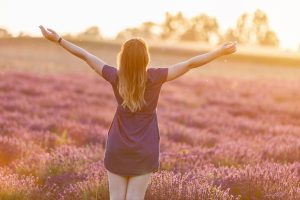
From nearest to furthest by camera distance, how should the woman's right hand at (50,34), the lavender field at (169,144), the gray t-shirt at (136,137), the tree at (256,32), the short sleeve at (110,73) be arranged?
the gray t-shirt at (136,137) < the short sleeve at (110,73) < the woman's right hand at (50,34) < the lavender field at (169,144) < the tree at (256,32)

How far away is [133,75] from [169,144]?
4.13m

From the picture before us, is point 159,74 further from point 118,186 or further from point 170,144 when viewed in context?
point 170,144

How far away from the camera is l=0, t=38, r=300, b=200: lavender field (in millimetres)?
4672

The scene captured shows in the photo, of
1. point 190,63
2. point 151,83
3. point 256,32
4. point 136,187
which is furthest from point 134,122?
point 256,32

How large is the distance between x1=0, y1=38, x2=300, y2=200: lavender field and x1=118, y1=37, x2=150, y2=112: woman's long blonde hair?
0.86 meters

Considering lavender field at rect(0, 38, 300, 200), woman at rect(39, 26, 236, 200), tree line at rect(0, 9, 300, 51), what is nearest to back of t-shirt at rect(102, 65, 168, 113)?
woman at rect(39, 26, 236, 200)

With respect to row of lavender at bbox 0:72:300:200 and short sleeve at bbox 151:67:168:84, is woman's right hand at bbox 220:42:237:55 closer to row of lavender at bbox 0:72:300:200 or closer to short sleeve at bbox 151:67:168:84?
short sleeve at bbox 151:67:168:84

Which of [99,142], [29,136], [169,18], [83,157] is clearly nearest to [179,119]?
[99,142]

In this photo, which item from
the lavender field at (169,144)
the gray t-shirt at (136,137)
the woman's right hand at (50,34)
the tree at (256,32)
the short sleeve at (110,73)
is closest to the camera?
the gray t-shirt at (136,137)

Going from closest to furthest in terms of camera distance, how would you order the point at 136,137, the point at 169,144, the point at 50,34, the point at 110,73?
1. the point at 136,137
2. the point at 110,73
3. the point at 50,34
4. the point at 169,144

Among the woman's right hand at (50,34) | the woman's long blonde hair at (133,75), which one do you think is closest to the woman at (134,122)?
the woman's long blonde hair at (133,75)

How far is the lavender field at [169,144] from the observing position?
4.67 meters

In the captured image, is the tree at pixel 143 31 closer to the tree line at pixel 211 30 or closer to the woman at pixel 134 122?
the tree line at pixel 211 30

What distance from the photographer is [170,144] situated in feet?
25.8
